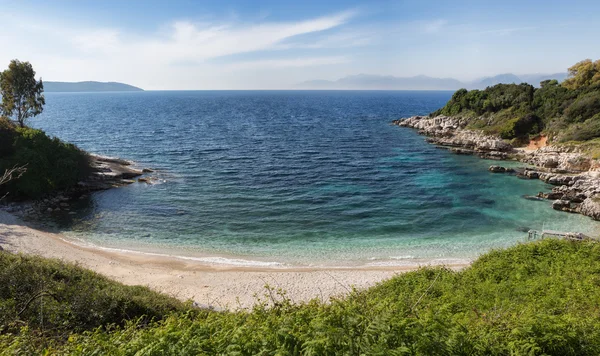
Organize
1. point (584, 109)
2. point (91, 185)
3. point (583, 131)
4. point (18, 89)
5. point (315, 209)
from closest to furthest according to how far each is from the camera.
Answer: point (315, 209), point (91, 185), point (18, 89), point (583, 131), point (584, 109)

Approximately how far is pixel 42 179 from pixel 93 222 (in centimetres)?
908

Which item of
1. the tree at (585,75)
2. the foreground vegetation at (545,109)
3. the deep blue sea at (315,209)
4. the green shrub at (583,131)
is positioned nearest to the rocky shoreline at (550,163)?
the deep blue sea at (315,209)

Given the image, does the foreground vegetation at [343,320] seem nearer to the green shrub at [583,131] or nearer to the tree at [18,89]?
the green shrub at [583,131]

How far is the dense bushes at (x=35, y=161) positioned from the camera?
37250 millimetres

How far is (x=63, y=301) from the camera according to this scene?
1387 centimetres

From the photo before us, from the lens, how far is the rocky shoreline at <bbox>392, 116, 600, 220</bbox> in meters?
38.2

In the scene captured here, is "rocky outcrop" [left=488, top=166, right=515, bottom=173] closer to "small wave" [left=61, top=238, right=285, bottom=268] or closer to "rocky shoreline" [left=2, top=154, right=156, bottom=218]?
"small wave" [left=61, top=238, right=285, bottom=268]

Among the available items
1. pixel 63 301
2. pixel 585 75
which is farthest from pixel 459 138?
pixel 63 301

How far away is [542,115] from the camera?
219ft

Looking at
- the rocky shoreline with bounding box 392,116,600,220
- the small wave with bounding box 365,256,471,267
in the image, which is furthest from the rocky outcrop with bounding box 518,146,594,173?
the small wave with bounding box 365,256,471,267

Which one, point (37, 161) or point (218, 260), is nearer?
point (218, 260)

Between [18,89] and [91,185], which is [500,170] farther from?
[18,89]

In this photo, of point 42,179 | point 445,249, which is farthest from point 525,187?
point 42,179

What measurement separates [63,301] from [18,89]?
2108 inches
